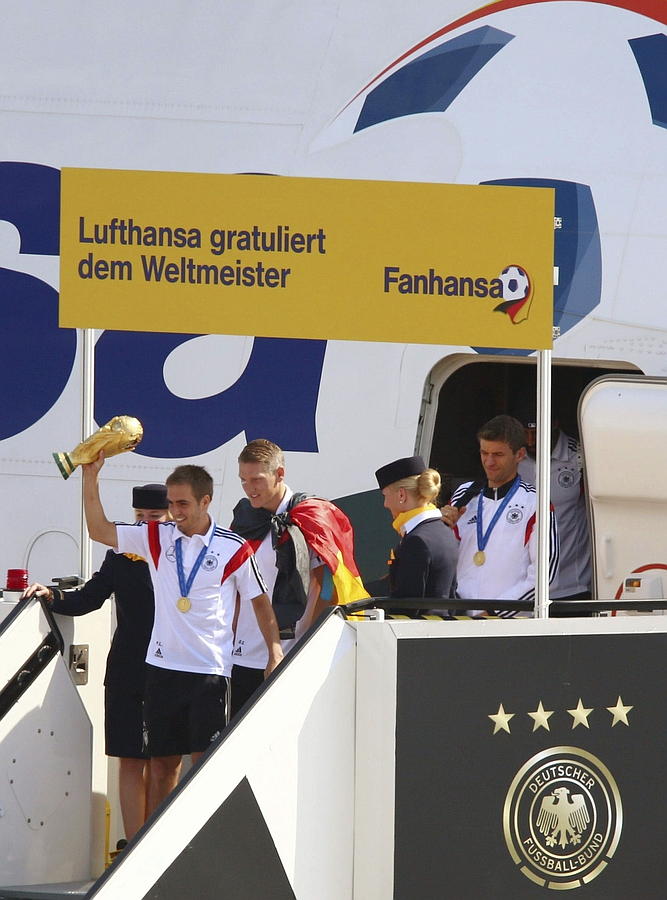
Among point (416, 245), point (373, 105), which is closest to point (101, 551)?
point (373, 105)

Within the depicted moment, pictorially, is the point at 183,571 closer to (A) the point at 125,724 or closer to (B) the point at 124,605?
Answer: (B) the point at 124,605

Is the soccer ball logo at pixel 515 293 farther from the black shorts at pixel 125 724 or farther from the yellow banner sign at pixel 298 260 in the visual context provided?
the black shorts at pixel 125 724

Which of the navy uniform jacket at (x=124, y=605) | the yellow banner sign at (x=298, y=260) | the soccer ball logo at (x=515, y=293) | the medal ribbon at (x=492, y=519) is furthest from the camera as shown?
the medal ribbon at (x=492, y=519)

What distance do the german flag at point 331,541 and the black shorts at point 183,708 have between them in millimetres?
673

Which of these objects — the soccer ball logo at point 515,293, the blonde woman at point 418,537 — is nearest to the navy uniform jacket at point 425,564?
the blonde woman at point 418,537

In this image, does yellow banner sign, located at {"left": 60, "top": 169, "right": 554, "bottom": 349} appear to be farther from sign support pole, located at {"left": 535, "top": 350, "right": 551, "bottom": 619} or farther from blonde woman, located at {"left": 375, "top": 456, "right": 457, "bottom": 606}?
blonde woman, located at {"left": 375, "top": 456, "right": 457, "bottom": 606}

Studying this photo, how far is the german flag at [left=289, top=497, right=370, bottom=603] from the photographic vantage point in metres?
4.93

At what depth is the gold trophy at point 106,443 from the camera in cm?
460

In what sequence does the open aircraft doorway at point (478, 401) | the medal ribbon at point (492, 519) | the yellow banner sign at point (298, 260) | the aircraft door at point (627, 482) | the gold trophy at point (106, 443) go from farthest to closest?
the open aircraft doorway at point (478, 401), the aircraft door at point (627, 482), the medal ribbon at point (492, 519), the gold trophy at point (106, 443), the yellow banner sign at point (298, 260)

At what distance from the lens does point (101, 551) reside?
6.88 metres

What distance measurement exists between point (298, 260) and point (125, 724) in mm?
1807

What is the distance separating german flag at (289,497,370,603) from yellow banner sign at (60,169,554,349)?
1.17 m

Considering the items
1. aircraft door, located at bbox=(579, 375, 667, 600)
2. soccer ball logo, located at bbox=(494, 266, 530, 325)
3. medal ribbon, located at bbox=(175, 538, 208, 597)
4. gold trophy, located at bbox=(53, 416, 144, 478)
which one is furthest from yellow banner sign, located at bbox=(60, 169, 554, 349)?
aircraft door, located at bbox=(579, 375, 667, 600)

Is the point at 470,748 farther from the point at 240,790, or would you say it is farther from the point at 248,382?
the point at 248,382
